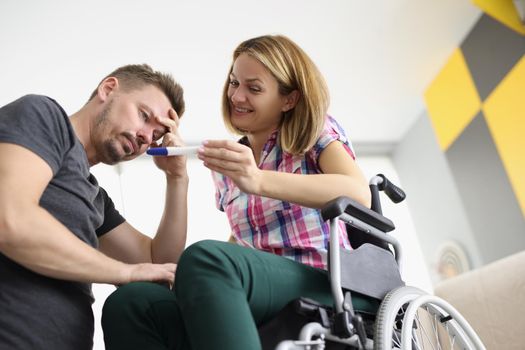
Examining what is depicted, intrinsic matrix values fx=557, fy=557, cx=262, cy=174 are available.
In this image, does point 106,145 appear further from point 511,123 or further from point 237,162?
point 511,123

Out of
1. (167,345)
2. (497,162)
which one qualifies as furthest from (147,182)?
(167,345)

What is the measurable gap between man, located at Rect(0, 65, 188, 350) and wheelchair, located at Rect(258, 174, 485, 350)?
32 centimetres

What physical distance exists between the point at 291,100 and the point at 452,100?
2412mm

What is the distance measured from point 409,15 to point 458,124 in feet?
2.68

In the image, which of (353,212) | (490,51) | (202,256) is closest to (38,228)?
(202,256)

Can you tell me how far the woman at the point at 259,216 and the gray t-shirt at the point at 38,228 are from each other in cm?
9

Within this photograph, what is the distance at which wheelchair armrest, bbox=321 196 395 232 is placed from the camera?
0.97 metres

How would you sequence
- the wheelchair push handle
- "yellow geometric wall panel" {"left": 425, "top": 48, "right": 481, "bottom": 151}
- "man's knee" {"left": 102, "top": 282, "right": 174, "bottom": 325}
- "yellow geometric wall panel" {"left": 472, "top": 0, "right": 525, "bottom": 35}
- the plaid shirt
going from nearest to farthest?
"man's knee" {"left": 102, "top": 282, "right": 174, "bottom": 325}
the plaid shirt
the wheelchair push handle
"yellow geometric wall panel" {"left": 472, "top": 0, "right": 525, "bottom": 35}
"yellow geometric wall panel" {"left": 425, "top": 48, "right": 481, "bottom": 151}

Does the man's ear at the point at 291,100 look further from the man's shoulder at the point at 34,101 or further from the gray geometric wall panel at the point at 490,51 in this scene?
the gray geometric wall panel at the point at 490,51

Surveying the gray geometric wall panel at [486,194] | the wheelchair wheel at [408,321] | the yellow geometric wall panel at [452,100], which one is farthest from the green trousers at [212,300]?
the yellow geometric wall panel at [452,100]

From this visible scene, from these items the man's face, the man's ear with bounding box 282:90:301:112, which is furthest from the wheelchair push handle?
the man's face

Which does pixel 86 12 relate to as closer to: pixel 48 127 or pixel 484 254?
pixel 48 127

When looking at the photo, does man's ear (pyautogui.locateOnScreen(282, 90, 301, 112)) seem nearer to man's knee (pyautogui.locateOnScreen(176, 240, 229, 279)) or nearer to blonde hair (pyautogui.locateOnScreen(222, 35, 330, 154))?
blonde hair (pyautogui.locateOnScreen(222, 35, 330, 154))

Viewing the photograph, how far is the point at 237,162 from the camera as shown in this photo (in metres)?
1.07
